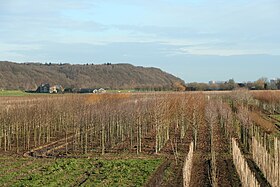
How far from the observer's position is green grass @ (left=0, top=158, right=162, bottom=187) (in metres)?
17.2

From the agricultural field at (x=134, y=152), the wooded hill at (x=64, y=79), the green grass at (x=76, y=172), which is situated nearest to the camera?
the green grass at (x=76, y=172)

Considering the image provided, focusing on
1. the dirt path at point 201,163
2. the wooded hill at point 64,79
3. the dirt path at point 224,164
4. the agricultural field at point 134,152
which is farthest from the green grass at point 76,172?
the wooded hill at point 64,79

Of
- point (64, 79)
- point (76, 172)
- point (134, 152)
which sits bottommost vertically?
point (134, 152)

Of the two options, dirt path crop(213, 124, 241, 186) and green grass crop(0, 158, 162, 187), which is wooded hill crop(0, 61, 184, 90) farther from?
green grass crop(0, 158, 162, 187)

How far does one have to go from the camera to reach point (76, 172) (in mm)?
19531

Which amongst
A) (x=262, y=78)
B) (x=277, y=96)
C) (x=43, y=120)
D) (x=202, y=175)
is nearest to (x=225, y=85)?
(x=262, y=78)

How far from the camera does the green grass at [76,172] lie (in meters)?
17.2

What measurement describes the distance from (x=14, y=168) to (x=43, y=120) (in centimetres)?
1250

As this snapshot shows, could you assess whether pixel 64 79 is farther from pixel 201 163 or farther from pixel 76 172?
pixel 76 172

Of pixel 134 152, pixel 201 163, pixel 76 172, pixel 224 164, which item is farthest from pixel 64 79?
pixel 76 172

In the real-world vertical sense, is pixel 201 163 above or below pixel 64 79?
below

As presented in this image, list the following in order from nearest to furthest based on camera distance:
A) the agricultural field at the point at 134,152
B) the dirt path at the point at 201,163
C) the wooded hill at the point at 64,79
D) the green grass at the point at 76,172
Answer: the green grass at the point at 76,172 → the agricultural field at the point at 134,152 → the dirt path at the point at 201,163 → the wooded hill at the point at 64,79

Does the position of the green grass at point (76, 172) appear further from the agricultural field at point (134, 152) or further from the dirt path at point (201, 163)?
the dirt path at point (201, 163)

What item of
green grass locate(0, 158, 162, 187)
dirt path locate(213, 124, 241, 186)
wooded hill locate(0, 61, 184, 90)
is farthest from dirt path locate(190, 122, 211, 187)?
wooded hill locate(0, 61, 184, 90)
